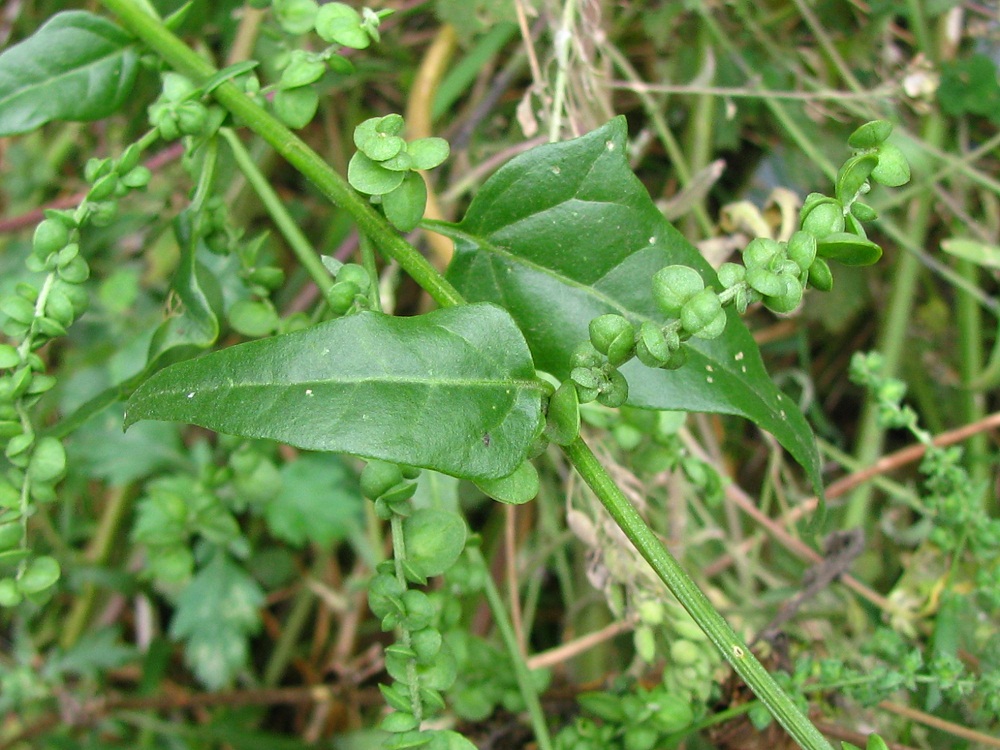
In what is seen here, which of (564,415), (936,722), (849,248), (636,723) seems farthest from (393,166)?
(936,722)

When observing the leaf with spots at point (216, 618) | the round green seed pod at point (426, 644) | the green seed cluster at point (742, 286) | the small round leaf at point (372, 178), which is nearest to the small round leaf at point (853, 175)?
the green seed cluster at point (742, 286)

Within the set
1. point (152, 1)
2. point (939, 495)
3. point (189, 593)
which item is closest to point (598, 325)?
point (939, 495)

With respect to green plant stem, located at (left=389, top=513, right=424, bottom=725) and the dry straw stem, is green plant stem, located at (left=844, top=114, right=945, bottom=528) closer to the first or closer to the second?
the dry straw stem

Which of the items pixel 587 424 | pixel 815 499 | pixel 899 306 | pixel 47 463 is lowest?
pixel 815 499

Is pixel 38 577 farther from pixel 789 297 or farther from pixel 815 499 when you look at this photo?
pixel 815 499

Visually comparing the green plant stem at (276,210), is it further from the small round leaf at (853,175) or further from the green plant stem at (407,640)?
the small round leaf at (853,175)
